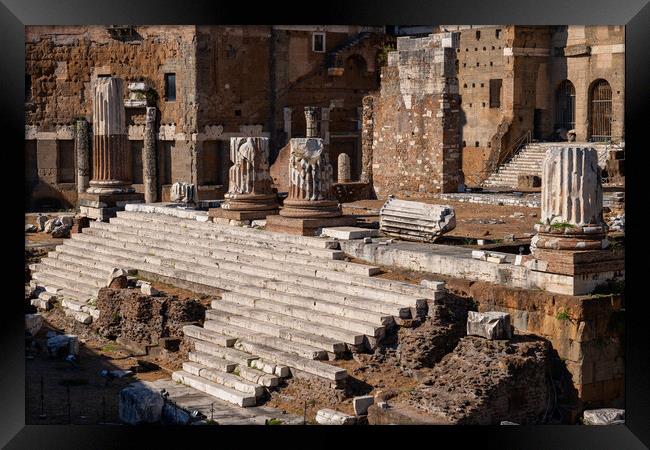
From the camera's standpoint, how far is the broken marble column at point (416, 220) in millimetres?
18172

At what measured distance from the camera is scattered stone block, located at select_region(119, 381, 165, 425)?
46.4 feet

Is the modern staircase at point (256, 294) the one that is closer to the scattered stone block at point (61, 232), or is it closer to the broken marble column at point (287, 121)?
the scattered stone block at point (61, 232)

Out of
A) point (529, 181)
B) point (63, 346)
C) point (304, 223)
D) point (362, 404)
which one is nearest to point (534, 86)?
point (529, 181)

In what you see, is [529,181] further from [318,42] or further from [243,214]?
[243,214]

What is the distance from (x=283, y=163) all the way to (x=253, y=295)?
15971mm

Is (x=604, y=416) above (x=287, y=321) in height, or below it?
below

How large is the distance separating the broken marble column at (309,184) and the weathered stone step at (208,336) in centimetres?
328

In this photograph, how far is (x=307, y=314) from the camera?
16.1m

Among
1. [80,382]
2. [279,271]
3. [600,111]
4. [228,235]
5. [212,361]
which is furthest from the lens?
[600,111]

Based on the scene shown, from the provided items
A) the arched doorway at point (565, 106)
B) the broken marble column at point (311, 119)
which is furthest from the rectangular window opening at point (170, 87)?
the arched doorway at point (565, 106)

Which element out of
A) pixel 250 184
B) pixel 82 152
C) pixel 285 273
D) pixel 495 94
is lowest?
pixel 285 273

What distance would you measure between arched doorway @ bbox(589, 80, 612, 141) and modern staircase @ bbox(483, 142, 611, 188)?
100 cm

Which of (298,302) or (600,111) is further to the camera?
(600,111)

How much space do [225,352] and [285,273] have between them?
2084 millimetres
